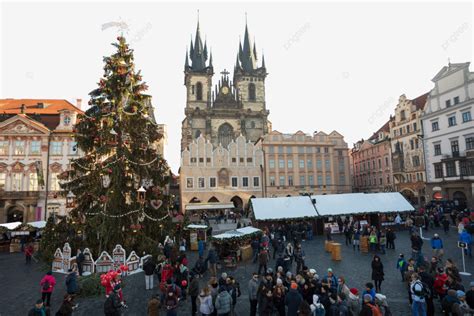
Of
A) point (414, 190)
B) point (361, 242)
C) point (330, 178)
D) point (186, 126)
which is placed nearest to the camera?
point (361, 242)

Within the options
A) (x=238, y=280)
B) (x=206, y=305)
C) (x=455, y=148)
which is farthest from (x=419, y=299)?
(x=455, y=148)

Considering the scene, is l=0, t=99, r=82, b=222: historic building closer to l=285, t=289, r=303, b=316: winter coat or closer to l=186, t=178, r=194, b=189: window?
l=186, t=178, r=194, b=189: window

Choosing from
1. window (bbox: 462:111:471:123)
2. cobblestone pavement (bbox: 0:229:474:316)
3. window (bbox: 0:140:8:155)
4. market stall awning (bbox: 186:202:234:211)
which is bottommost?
cobblestone pavement (bbox: 0:229:474:316)

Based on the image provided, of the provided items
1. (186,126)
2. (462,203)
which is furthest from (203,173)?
(462,203)

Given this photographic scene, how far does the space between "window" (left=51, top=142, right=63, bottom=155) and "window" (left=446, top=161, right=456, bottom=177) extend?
44620 millimetres

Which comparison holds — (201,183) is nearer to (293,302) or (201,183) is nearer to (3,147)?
(3,147)

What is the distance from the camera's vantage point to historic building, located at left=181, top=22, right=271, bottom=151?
195 ft

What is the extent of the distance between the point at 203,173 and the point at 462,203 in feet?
103

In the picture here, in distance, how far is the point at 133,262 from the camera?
1434 cm

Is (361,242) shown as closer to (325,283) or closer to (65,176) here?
(325,283)

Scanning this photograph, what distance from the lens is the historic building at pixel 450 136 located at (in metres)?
32.3

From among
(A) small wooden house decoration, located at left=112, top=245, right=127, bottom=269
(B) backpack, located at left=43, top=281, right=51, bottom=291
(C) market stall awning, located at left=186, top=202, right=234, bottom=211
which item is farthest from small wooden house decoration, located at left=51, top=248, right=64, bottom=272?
(C) market stall awning, located at left=186, top=202, right=234, bottom=211

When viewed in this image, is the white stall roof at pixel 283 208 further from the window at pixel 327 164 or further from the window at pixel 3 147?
the window at pixel 3 147

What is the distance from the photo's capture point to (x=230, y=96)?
210 feet
